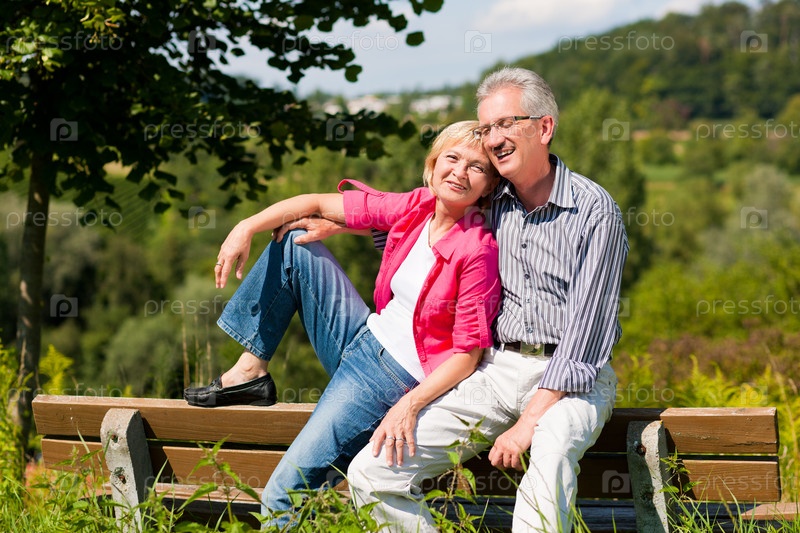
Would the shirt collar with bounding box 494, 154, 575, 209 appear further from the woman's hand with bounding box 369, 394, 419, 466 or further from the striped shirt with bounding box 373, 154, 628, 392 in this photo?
the woman's hand with bounding box 369, 394, 419, 466

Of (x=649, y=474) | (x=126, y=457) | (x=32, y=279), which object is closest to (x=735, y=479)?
(x=649, y=474)

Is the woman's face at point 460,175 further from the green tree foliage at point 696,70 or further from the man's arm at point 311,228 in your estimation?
the green tree foliage at point 696,70

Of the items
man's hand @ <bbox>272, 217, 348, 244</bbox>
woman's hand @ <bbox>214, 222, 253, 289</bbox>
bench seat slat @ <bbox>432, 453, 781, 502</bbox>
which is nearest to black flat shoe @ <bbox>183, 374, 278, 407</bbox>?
woman's hand @ <bbox>214, 222, 253, 289</bbox>

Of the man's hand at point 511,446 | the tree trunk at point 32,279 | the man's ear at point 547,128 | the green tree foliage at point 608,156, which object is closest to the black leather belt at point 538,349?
the man's hand at point 511,446

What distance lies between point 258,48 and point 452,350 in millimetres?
3018

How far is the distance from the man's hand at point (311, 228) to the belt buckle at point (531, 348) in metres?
0.85

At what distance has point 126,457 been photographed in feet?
9.41

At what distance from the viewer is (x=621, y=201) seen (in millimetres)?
44562

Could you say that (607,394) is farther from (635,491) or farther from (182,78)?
(182,78)

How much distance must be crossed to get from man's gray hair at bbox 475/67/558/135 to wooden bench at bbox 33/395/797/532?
3.60ft

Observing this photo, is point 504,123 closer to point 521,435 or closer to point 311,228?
point 311,228

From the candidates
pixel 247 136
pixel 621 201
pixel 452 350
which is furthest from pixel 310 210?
pixel 621 201

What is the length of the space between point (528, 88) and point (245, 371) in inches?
58.5

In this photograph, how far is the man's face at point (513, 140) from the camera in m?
3.01
